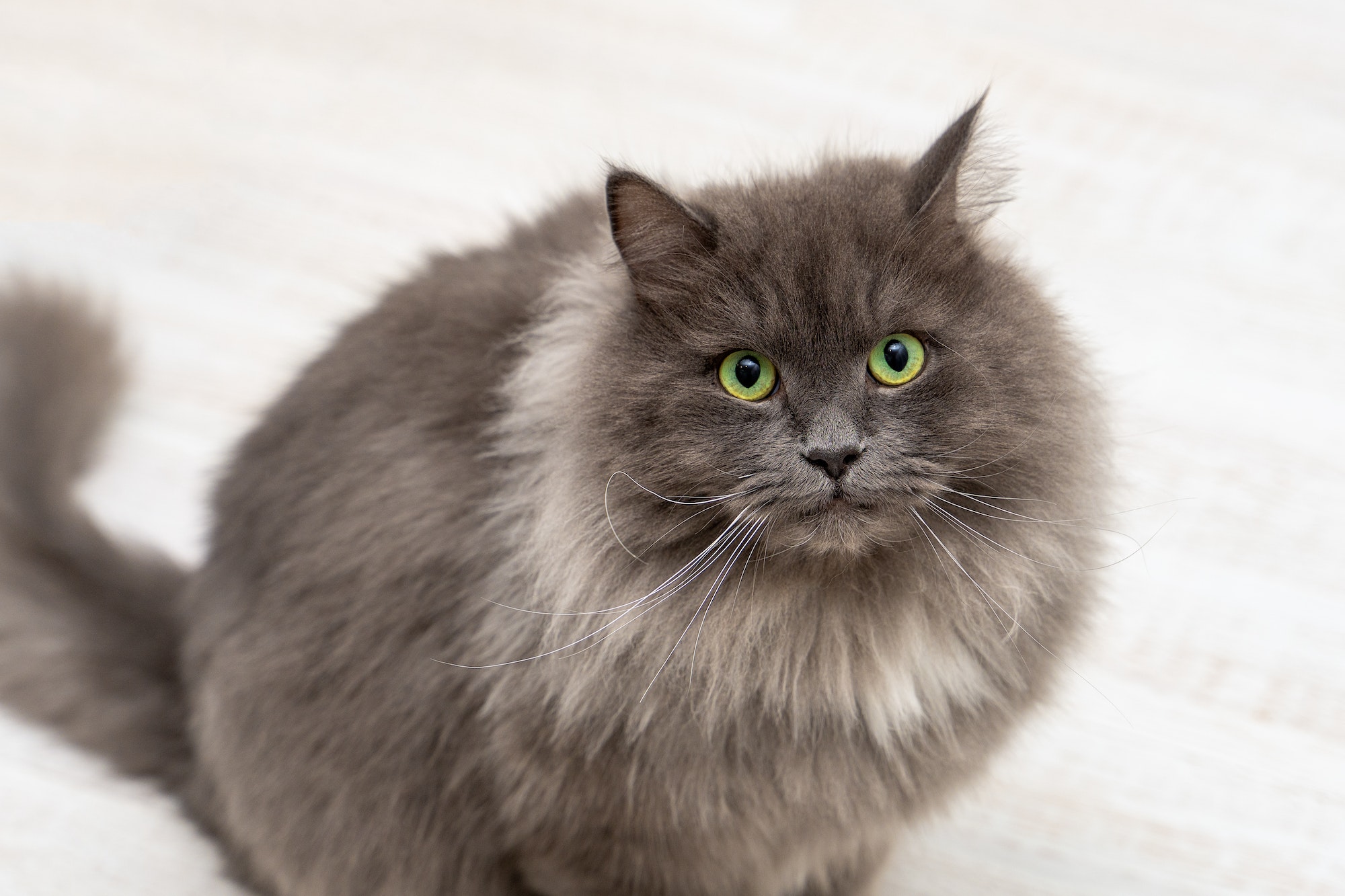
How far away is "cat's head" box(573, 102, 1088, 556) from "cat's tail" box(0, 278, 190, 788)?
31.4 inches

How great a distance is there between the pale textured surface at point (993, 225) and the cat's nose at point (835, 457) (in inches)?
15.3

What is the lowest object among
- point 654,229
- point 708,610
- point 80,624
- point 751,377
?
point 80,624

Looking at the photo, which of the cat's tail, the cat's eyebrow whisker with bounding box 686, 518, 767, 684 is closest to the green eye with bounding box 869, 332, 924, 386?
the cat's eyebrow whisker with bounding box 686, 518, 767, 684

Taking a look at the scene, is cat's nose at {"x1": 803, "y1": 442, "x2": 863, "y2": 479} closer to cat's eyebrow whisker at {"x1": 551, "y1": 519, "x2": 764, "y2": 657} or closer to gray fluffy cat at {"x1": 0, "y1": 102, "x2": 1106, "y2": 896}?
gray fluffy cat at {"x1": 0, "y1": 102, "x2": 1106, "y2": 896}

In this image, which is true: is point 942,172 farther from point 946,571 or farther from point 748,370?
point 946,571

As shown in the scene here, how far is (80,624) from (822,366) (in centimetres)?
109

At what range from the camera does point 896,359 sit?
4.09ft

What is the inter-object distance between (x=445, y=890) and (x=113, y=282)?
1.42 metres

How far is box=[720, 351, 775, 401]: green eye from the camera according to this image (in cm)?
126

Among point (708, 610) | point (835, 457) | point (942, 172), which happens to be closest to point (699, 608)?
point (708, 610)

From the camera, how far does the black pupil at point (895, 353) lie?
125 cm

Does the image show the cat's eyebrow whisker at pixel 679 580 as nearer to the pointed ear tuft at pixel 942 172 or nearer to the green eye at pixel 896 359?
the green eye at pixel 896 359

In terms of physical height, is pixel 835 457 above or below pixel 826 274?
below

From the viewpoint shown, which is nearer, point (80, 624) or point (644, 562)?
point (644, 562)
